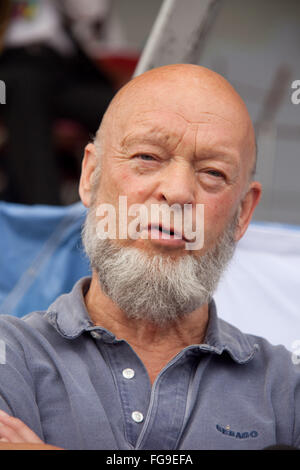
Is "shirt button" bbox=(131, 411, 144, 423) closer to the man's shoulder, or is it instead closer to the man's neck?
the man's neck

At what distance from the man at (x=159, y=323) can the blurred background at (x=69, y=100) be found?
4.07 ft

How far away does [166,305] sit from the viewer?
123cm

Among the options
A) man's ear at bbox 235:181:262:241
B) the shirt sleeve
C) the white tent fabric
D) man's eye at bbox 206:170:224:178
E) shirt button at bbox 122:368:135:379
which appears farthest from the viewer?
the white tent fabric

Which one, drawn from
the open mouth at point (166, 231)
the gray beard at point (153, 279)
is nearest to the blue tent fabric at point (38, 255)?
the gray beard at point (153, 279)

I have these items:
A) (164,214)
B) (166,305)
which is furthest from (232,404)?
(164,214)

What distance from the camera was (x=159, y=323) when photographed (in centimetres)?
127

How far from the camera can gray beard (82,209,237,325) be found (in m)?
1.19

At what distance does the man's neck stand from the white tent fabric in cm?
36

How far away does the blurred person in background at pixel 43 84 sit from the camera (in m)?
2.67

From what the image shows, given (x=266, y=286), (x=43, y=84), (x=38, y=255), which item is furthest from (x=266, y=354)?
(x=43, y=84)

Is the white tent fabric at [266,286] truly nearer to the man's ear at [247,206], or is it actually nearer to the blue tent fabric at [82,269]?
the blue tent fabric at [82,269]

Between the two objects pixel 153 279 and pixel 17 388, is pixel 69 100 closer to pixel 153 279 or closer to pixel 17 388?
pixel 153 279

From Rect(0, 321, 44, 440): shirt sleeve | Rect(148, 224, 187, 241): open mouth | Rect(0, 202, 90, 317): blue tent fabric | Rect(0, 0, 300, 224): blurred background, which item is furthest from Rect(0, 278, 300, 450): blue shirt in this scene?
Rect(0, 0, 300, 224): blurred background

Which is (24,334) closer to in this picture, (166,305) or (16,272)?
(166,305)
